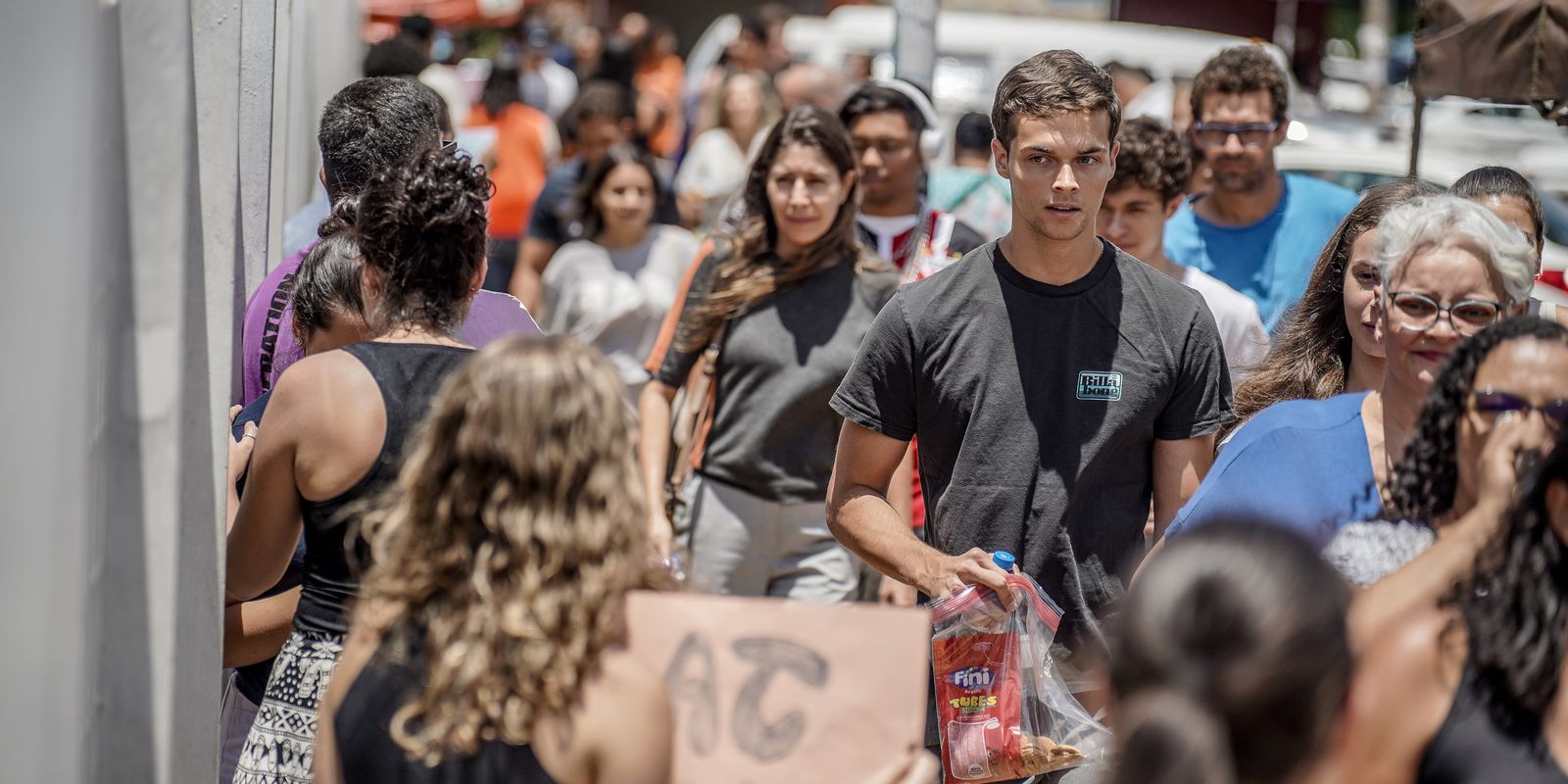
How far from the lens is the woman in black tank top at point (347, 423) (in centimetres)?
275

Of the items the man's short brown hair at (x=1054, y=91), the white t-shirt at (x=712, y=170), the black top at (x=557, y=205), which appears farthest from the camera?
the white t-shirt at (x=712, y=170)

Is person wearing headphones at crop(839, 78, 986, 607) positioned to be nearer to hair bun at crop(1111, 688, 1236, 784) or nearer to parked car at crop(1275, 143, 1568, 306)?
hair bun at crop(1111, 688, 1236, 784)

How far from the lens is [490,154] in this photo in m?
8.32

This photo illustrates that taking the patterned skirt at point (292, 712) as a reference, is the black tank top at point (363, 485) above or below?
above

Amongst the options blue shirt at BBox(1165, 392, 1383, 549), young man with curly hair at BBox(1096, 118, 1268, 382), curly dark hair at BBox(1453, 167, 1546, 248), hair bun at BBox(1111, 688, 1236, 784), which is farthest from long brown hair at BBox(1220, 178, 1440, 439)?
hair bun at BBox(1111, 688, 1236, 784)

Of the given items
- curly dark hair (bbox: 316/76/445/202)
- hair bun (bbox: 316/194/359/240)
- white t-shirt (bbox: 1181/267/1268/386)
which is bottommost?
white t-shirt (bbox: 1181/267/1268/386)

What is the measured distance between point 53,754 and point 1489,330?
2212mm

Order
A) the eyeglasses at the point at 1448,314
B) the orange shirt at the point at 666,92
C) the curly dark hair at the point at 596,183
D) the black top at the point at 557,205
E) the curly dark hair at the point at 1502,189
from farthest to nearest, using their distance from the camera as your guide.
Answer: the orange shirt at the point at 666,92
the black top at the point at 557,205
the curly dark hair at the point at 596,183
the curly dark hair at the point at 1502,189
the eyeglasses at the point at 1448,314

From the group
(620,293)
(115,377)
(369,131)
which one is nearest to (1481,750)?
(115,377)

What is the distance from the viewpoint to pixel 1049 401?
3.47 m

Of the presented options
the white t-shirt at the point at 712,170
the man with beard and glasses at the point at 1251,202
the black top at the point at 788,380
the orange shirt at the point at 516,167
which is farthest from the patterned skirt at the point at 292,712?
the orange shirt at the point at 516,167

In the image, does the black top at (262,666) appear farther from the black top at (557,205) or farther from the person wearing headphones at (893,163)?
the black top at (557,205)

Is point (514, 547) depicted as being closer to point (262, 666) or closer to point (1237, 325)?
point (262, 666)

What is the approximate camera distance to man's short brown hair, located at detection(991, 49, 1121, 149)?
3547mm
